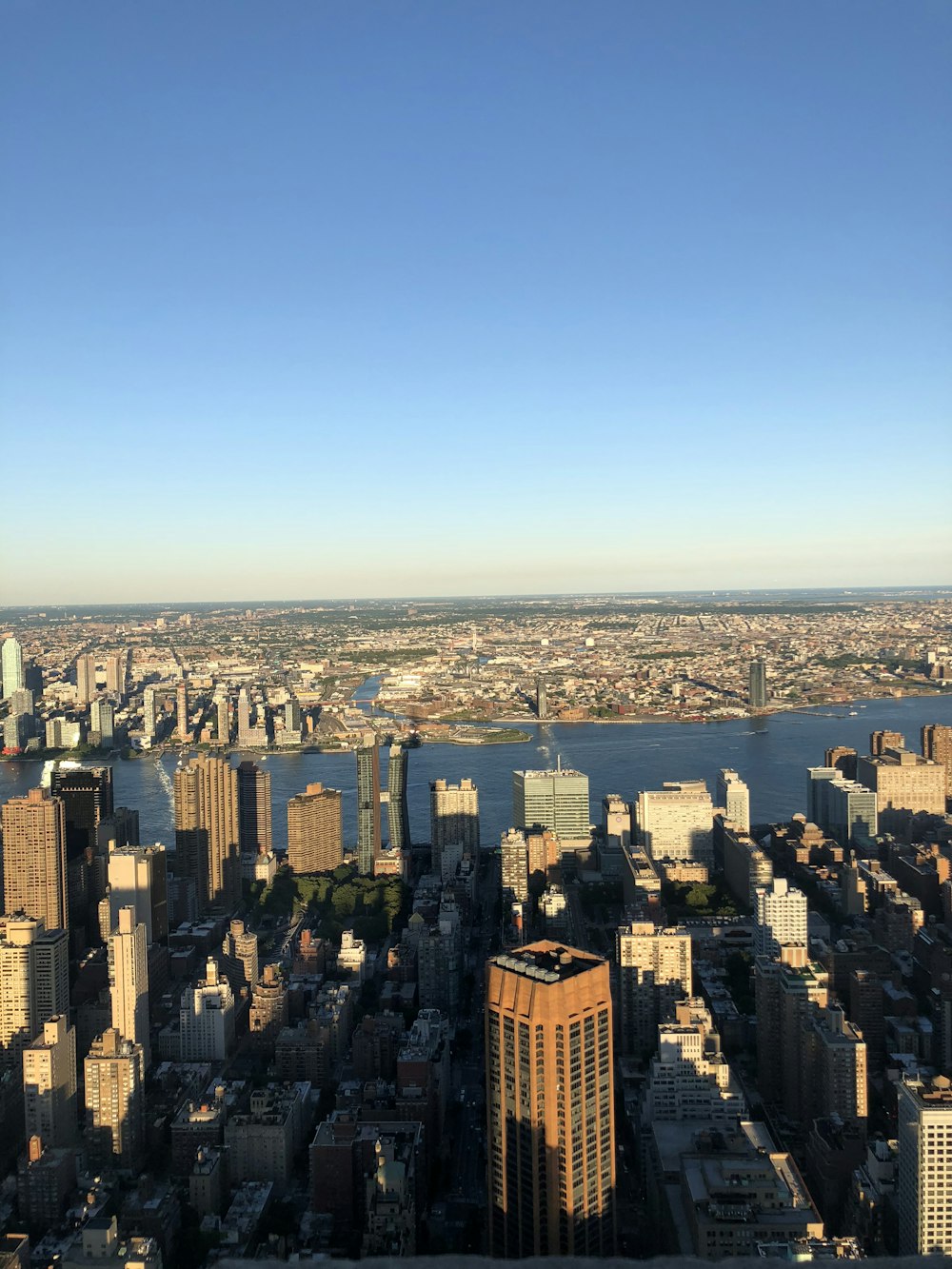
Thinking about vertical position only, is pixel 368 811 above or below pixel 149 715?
below

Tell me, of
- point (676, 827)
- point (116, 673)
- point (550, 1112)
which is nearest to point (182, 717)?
point (116, 673)

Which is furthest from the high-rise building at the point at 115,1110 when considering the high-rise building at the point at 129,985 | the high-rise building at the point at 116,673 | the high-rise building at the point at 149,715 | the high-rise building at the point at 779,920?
the high-rise building at the point at 116,673

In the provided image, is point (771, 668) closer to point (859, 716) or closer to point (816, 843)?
point (859, 716)

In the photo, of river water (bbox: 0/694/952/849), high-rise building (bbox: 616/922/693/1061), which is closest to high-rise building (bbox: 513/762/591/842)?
river water (bbox: 0/694/952/849)

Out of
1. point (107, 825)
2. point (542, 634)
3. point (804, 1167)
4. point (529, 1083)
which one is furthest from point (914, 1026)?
point (542, 634)

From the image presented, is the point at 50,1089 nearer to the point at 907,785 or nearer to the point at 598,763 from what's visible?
the point at 907,785

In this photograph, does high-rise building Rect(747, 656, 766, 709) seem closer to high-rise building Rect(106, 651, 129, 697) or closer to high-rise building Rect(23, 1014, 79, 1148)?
high-rise building Rect(106, 651, 129, 697)
